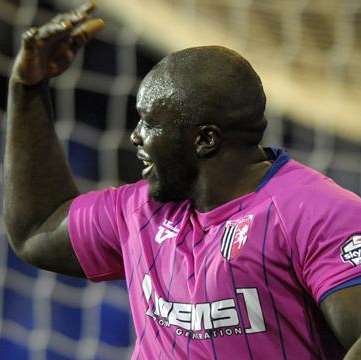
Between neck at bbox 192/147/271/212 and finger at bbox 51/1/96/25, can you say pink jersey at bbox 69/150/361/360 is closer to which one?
neck at bbox 192/147/271/212

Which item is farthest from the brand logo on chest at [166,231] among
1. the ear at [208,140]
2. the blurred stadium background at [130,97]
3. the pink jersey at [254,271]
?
the blurred stadium background at [130,97]

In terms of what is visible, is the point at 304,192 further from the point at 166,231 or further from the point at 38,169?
the point at 38,169

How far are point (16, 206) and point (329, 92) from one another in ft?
1.87

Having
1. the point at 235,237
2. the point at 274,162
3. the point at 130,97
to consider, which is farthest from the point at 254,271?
the point at 130,97

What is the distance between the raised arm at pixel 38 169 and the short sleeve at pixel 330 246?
0.43 metres

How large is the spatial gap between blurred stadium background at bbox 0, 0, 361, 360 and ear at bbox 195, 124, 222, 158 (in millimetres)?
502

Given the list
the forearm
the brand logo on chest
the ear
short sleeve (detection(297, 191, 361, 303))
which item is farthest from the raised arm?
short sleeve (detection(297, 191, 361, 303))

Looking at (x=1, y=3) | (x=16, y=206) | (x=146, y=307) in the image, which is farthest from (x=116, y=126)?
(x=146, y=307)

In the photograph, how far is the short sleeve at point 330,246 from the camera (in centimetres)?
113

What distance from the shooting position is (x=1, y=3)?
89.8 inches

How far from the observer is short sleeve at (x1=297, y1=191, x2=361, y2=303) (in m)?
1.13

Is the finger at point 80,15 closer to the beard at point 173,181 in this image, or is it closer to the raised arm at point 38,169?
the raised arm at point 38,169

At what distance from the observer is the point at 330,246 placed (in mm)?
1149

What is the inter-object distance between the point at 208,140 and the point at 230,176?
2.1 inches
